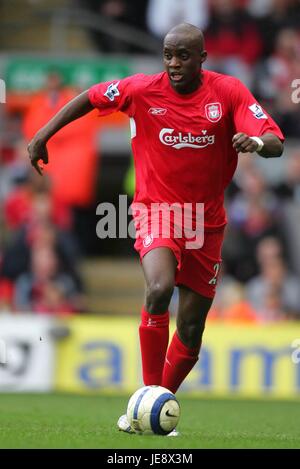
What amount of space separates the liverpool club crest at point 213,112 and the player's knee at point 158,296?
3.81 ft

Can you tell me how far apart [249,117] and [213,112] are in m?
0.30

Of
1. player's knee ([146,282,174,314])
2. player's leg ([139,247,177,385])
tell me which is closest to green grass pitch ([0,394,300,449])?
player's leg ([139,247,177,385])

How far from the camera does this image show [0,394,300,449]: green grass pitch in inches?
277

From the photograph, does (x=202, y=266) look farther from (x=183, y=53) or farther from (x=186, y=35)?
(x=186, y=35)

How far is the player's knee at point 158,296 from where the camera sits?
7402mm

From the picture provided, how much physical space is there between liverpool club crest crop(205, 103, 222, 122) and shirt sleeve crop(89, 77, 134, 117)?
1.67 feet

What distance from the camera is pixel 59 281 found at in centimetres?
1465

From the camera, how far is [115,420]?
915 cm

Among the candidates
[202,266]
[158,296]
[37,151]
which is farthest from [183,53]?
[158,296]

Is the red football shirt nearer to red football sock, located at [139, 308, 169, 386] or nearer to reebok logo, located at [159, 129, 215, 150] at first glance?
reebok logo, located at [159, 129, 215, 150]

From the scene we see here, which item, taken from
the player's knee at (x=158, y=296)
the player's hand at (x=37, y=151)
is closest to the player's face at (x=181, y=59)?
the player's hand at (x=37, y=151)
